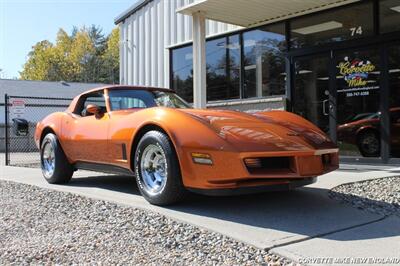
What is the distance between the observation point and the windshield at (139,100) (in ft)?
20.1

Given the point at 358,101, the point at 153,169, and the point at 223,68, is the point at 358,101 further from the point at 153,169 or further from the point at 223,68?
the point at 153,169

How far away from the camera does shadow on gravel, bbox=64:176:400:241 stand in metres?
4.16

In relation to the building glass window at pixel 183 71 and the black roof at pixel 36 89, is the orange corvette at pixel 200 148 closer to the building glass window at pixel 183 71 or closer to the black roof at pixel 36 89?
the building glass window at pixel 183 71

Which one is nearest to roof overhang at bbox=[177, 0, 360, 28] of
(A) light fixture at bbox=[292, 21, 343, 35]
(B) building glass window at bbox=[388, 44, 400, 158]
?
(A) light fixture at bbox=[292, 21, 343, 35]

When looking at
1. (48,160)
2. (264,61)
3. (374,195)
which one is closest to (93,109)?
(48,160)

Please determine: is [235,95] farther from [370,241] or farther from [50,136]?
[370,241]

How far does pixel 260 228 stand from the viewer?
13.6 ft

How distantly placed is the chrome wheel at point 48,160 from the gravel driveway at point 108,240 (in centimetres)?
163

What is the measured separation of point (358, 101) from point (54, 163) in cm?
571

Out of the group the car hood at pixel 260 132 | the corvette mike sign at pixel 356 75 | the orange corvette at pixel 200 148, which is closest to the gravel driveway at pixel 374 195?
the orange corvette at pixel 200 148

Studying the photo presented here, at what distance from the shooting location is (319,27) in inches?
392

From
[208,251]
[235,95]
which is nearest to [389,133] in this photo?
[235,95]

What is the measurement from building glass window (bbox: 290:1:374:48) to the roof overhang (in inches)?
7.4

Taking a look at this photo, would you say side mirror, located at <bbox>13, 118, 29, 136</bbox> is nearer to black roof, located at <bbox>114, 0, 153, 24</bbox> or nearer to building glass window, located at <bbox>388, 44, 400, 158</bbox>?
black roof, located at <bbox>114, 0, 153, 24</bbox>
